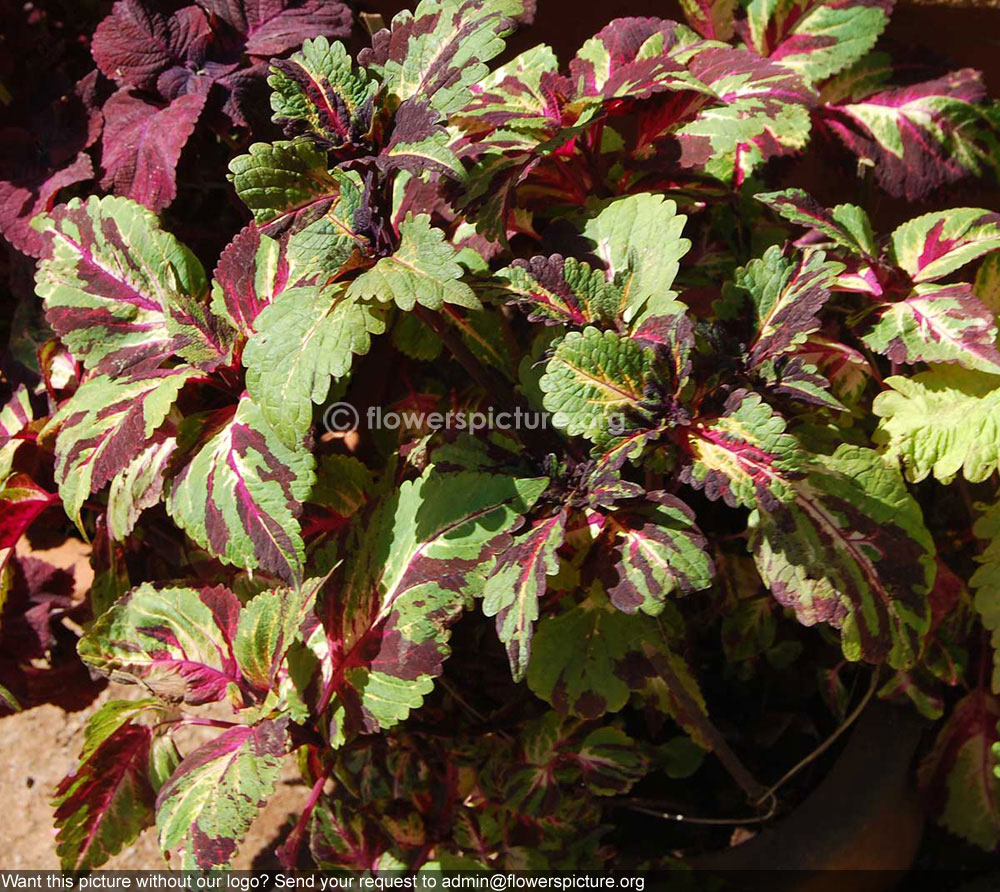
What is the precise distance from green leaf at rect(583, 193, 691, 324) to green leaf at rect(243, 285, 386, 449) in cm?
25

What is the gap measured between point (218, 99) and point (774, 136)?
667 millimetres

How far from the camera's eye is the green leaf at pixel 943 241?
103 cm

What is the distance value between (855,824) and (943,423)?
52cm

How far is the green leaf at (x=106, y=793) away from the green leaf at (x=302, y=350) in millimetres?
469

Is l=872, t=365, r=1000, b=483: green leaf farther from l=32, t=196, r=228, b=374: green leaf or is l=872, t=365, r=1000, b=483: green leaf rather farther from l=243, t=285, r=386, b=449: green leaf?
l=32, t=196, r=228, b=374: green leaf

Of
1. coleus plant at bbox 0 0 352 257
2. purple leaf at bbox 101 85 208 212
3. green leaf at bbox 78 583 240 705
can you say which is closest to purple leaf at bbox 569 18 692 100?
coleus plant at bbox 0 0 352 257

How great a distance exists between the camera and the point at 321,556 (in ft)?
3.63

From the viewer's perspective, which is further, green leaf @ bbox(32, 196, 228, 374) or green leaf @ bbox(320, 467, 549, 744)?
green leaf @ bbox(32, 196, 228, 374)

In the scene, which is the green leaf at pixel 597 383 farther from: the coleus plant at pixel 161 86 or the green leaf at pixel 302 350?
the coleus plant at pixel 161 86

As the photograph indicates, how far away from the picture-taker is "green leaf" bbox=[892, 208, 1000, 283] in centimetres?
103

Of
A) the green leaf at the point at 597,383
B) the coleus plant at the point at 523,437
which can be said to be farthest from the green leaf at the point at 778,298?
the green leaf at the point at 597,383

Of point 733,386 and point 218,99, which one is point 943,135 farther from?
point 218,99

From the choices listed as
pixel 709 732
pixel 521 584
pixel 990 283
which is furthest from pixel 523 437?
pixel 990 283

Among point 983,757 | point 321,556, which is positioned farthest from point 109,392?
point 983,757
